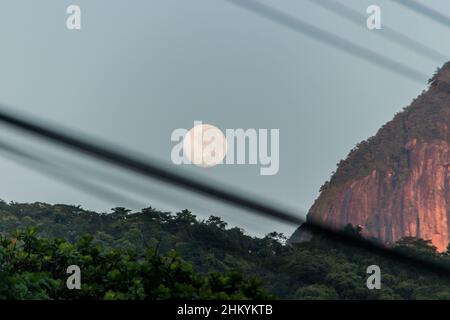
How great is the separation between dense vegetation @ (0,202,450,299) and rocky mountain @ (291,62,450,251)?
34.4 meters

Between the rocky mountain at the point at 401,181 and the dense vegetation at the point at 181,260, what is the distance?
34364 mm

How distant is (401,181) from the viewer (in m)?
91.2

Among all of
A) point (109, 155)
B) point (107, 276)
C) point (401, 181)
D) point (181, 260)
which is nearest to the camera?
point (109, 155)

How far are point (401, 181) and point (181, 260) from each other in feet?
244

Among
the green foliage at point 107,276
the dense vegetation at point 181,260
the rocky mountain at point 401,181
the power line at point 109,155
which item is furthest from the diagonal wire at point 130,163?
the rocky mountain at point 401,181

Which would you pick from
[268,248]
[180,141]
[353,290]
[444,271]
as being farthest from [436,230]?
[444,271]

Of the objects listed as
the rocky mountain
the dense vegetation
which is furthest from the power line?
the rocky mountain

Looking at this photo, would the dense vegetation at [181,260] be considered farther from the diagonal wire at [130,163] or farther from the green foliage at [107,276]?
the diagonal wire at [130,163]

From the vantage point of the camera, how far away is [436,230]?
87.8 m

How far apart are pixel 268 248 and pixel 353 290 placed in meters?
9.18

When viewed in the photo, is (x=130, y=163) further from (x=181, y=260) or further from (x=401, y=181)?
(x=401, y=181)

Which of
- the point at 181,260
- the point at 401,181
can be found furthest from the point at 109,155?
the point at 401,181

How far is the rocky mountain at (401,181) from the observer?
88875 millimetres
